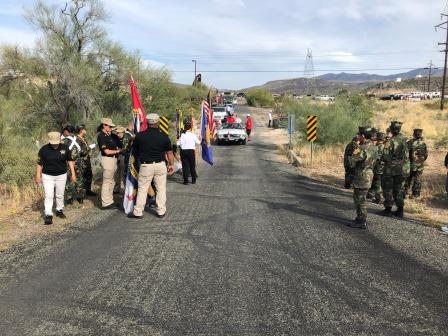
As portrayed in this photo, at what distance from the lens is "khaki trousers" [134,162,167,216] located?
8016mm

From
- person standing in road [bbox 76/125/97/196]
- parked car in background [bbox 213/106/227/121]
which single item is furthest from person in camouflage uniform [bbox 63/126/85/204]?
parked car in background [bbox 213/106/227/121]

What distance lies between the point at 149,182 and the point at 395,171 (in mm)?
5039

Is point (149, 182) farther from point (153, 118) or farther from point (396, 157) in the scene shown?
point (396, 157)

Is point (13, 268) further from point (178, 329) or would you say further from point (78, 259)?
point (178, 329)

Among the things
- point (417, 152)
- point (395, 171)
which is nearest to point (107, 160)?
point (395, 171)

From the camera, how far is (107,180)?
912cm

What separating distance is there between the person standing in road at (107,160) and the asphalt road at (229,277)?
62 centimetres

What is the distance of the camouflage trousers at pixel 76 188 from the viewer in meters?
9.30

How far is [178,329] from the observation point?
13.3 ft

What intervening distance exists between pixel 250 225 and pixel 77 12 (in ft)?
82.0

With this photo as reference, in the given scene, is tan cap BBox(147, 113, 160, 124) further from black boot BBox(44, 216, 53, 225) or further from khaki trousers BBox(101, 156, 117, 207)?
black boot BBox(44, 216, 53, 225)

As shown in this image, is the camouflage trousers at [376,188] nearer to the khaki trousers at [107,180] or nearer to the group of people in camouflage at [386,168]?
the group of people in camouflage at [386,168]

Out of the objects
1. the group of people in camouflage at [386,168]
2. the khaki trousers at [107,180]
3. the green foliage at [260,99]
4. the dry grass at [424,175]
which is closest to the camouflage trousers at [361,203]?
the group of people in camouflage at [386,168]

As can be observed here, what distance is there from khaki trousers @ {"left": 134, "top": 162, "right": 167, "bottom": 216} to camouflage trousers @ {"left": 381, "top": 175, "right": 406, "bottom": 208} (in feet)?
15.2
